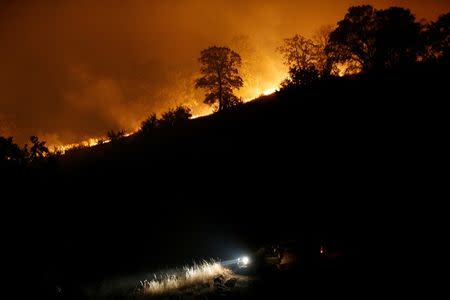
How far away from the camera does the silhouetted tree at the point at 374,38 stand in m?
48.0

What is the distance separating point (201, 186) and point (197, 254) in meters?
8.05

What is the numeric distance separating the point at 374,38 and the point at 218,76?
20964 mm

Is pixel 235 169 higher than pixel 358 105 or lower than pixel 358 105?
lower

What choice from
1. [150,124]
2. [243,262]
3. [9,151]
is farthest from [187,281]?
[150,124]

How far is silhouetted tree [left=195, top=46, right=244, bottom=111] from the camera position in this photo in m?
53.7

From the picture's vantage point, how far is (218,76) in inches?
2143

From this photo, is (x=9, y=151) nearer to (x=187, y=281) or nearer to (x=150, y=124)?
(x=187, y=281)

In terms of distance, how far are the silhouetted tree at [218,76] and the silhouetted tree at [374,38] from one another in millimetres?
13458

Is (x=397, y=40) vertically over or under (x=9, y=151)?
over

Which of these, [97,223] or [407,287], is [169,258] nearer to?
[97,223]

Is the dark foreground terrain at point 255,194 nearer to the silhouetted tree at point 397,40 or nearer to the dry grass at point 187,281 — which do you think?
the dry grass at point 187,281

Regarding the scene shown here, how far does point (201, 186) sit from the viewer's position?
95.1 feet

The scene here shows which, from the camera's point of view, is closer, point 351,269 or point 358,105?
point 351,269

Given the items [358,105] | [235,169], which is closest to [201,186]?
[235,169]
